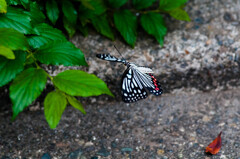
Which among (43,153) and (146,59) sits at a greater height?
(146,59)

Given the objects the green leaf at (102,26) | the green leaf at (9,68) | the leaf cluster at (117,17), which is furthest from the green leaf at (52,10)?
the green leaf at (9,68)

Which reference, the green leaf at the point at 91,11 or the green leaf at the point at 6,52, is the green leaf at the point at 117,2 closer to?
the green leaf at the point at 91,11

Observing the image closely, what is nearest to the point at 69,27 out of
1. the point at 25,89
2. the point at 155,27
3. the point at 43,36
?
the point at 43,36

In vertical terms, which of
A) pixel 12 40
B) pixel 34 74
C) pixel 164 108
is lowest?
pixel 164 108

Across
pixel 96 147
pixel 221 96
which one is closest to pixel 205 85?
pixel 221 96

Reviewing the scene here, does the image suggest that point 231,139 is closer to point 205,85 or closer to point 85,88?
point 205,85

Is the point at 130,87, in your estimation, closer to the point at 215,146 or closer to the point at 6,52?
the point at 215,146
